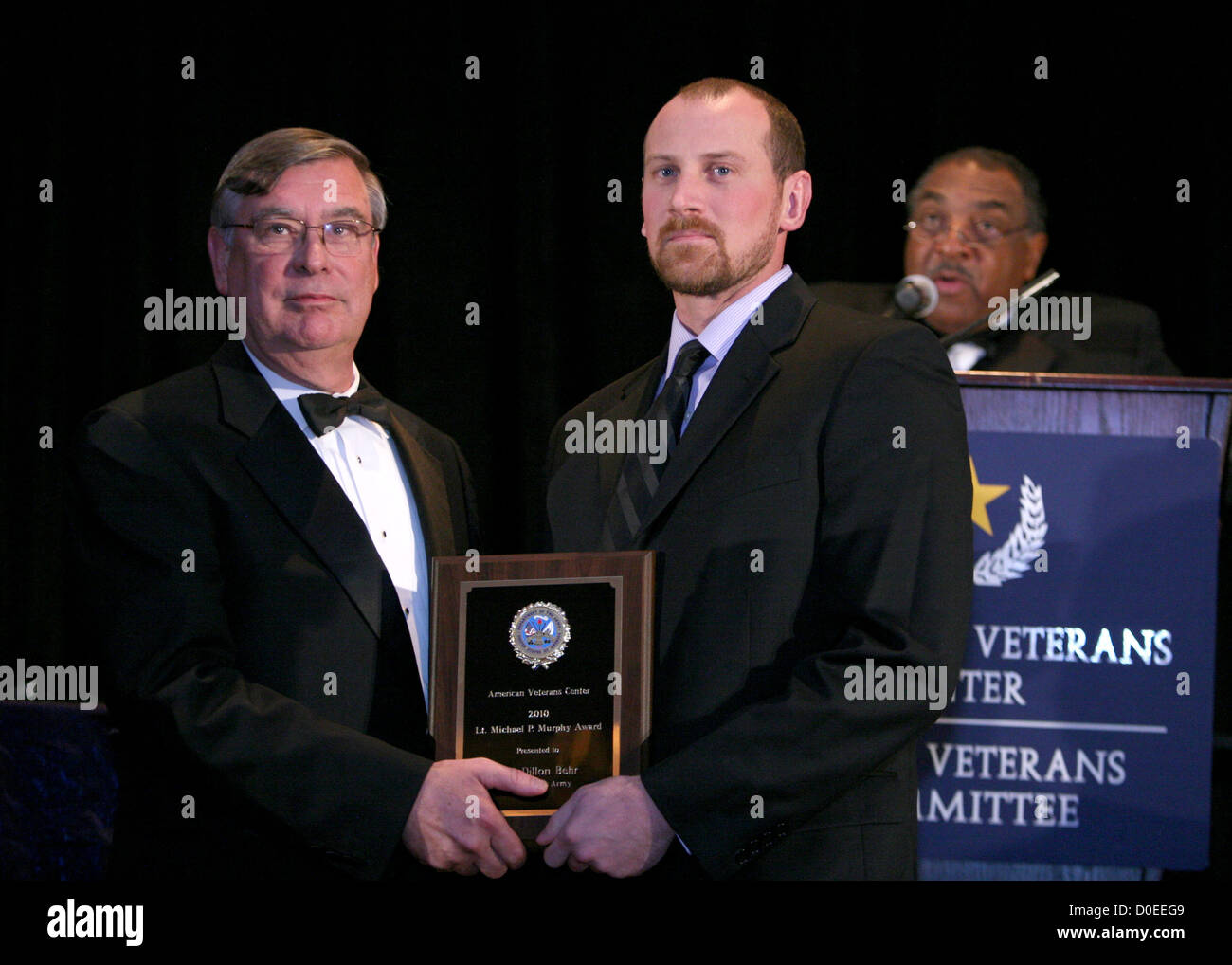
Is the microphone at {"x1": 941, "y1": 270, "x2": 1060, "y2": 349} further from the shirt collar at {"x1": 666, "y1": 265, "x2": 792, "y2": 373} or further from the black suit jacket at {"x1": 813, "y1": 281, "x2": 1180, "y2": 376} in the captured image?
the shirt collar at {"x1": 666, "y1": 265, "x2": 792, "y2": 373}

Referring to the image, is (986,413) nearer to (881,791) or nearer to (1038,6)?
(881,791)

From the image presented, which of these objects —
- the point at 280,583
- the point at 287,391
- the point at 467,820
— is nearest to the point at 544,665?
the point at 467,820

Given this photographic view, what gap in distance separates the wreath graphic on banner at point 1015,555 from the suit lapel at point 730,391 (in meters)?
0.76

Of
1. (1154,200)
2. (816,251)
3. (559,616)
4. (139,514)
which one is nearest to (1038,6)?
(1154,200)

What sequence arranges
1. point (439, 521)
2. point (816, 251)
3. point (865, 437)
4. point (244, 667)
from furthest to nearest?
point (816, 251)
point (439, 521)
point (244, 667)
point (865, 437)

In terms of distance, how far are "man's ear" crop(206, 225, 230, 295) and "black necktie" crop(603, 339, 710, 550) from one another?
1041 millimetres

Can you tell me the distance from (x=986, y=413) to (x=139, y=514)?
1.90m

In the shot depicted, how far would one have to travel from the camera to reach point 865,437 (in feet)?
8.93

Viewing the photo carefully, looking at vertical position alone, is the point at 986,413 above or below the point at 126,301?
below

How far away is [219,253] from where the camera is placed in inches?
130

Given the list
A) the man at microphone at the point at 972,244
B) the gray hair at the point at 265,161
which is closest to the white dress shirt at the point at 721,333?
the gray hair at the point at 265,161

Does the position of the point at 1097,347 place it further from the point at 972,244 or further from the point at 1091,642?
the point at 1091,642

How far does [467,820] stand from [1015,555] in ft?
4.66

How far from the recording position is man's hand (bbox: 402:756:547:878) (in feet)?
8.68
